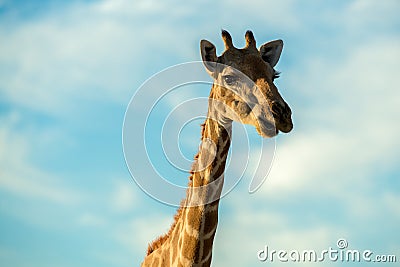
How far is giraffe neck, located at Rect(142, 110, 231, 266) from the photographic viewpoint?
27.1 ft

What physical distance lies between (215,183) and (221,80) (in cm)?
159

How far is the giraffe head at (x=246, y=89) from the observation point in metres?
7.69

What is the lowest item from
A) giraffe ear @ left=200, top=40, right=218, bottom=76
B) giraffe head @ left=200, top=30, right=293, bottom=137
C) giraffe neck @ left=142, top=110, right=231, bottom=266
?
giraffe neck @ left=142, top=110, right=231, bottom=266

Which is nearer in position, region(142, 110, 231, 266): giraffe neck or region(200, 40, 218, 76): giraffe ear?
region(142, 110, 231, 266): giraffe neck

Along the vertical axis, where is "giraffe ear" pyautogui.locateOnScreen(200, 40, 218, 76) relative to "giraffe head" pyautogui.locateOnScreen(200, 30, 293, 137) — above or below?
above

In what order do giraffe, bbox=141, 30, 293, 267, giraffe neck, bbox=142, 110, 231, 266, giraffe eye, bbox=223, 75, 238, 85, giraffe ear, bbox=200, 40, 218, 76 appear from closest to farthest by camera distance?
giraffe, bbox=141, 30, 293, 267 → giraffe neck, bbox=142, 110, 231, 266 → giraffe eye, bbox=223, 75, 238, 85 → giraffe ear, bbox=200, 40, 218, 76

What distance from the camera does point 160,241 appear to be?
9.87 m

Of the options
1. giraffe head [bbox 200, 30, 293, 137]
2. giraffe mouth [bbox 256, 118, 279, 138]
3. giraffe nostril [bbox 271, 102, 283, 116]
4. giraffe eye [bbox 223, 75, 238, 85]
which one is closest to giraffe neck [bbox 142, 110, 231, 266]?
giraffe head [bbox 200, 30, 293, 137]

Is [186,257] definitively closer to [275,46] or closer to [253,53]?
[253,53]

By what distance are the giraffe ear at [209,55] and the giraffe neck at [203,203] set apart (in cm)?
81

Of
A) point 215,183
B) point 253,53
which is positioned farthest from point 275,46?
point 215,183

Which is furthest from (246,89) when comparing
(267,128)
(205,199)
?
(205,199)

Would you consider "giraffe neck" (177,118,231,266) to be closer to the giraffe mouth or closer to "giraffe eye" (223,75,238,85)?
"giraffe eye" (223,75,238,85)

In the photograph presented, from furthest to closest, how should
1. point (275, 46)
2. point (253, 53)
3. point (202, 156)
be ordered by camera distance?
point (275, 46) < point (253, 53) < point (202, 156)
